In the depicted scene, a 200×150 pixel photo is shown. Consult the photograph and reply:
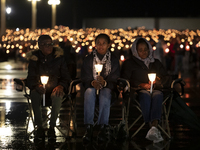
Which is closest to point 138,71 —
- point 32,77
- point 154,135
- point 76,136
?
point 154,135

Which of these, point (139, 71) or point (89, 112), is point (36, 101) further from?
point (139, 71)

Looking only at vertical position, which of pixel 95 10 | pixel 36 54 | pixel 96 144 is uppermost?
pixel 95 10

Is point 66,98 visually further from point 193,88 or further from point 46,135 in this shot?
point 193,88

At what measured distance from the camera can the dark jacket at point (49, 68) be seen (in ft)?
25.2

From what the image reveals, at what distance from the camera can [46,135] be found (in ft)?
24.7

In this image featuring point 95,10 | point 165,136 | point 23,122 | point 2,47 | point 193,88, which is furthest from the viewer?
point 95,10

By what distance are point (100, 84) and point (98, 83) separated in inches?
1.4

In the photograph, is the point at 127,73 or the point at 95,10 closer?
the point at 127,73

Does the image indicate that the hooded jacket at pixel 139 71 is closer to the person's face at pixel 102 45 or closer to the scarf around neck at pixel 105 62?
the scarf around neck at pixel 105 62

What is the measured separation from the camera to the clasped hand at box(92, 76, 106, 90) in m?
7.21

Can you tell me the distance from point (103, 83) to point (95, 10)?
86111 millimetres

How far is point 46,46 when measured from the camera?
777 centimetres

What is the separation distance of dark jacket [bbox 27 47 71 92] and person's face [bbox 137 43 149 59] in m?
1.15

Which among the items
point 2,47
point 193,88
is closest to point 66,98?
point 193,88
